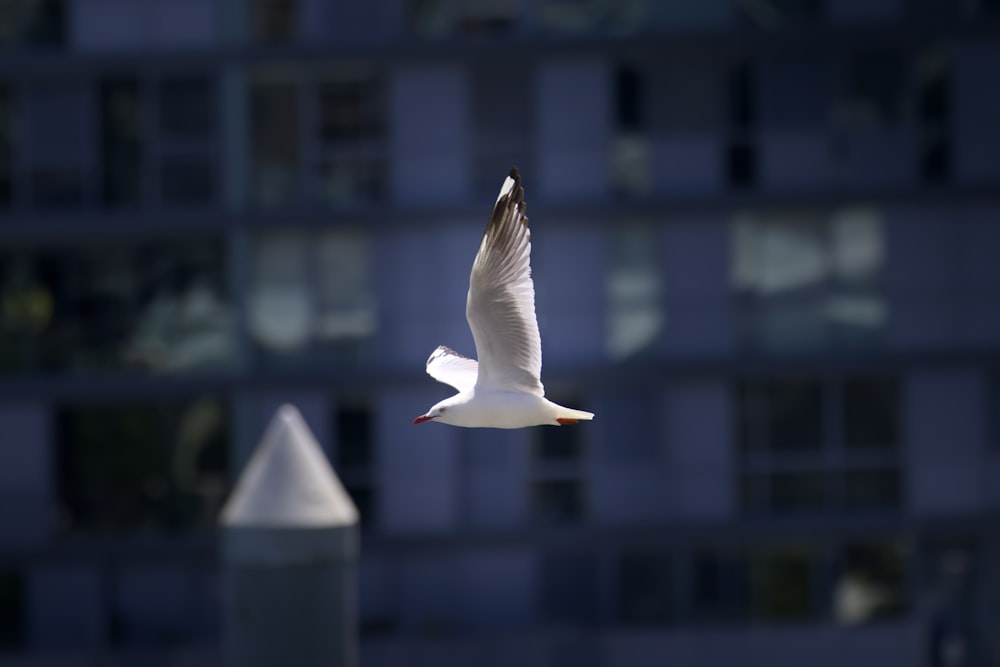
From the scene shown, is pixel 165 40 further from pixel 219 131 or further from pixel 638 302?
pixel 638 302

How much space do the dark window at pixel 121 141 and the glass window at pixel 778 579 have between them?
1026cm

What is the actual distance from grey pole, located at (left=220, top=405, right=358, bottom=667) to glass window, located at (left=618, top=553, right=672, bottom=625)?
10158 mm

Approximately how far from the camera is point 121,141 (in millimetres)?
23328

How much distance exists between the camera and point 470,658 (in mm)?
21562

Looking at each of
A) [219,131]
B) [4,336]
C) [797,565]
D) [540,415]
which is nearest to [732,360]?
[797,565]

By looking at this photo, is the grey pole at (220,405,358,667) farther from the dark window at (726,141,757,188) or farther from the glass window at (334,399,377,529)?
the dark window at (726,141,757,188)

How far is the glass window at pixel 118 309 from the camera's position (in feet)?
75.4

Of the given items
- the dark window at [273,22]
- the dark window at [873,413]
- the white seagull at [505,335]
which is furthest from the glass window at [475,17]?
the white seagull at [505,335]

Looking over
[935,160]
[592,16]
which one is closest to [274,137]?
[592,16]

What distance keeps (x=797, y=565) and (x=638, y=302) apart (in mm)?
4345

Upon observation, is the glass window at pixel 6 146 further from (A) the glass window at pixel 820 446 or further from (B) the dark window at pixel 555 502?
(A) the glass window at pixel 820 446

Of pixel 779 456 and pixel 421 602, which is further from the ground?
pixel 779 456

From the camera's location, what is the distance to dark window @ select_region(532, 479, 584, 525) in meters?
22.4

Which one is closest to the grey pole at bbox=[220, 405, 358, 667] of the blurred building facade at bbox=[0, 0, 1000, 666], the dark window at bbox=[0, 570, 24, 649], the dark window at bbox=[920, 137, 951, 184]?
the blurred building facade at bbox=[0, 0, 1000, 666]
